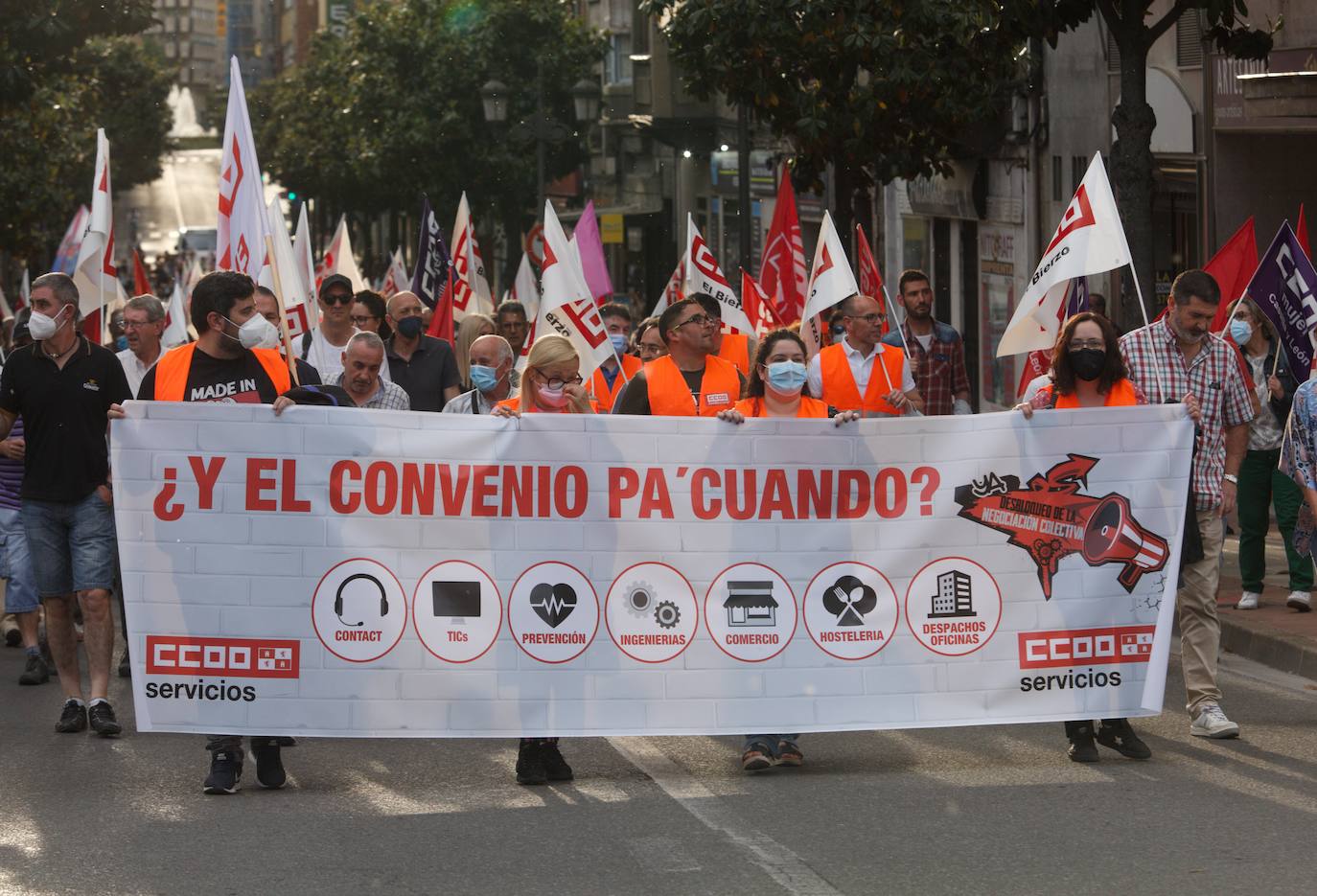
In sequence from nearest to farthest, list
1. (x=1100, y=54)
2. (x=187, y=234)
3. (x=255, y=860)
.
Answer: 1. (x=255, y=860)
2. (x=1100, y=54)
3. (x=187, y=234)

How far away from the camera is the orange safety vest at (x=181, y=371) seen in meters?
8.30

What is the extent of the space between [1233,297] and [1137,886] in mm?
7215

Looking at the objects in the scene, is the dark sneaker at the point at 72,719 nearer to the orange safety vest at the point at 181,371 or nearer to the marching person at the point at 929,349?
the orange safety vest at the point at 181,371

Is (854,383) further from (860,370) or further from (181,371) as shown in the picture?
(181,371)

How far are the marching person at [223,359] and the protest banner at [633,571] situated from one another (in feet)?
1.23

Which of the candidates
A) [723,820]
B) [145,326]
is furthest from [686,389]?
[145,326]

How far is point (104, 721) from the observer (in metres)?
9.07

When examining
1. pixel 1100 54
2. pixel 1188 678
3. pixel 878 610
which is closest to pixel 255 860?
pixel 878 610

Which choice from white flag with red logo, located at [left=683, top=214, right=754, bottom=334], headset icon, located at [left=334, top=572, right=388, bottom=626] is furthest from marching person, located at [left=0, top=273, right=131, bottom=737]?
white flag with red logo, located at [left=683, top=214, right=754, bottom=334]

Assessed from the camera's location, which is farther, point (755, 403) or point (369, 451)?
point (755, 403)

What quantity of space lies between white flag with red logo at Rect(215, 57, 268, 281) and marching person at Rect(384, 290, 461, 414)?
1.62m

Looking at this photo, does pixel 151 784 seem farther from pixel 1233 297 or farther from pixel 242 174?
pixel 1233 297

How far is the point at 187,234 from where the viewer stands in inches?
3632

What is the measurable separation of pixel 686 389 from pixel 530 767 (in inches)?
70.6
